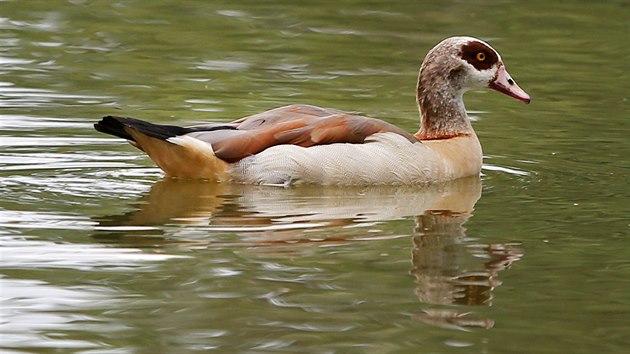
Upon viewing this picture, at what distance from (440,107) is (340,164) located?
1458 mm

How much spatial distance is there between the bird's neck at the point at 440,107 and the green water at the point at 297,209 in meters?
0.43

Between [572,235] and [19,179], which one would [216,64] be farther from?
[572,235]

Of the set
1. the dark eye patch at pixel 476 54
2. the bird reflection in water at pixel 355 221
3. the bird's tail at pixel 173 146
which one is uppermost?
the dark eye patch at pixel 476 54

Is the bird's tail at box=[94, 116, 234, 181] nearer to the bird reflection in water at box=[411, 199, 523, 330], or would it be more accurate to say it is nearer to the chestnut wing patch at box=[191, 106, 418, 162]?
the chestnut wing patch at box=[191, 106, 418, 162]

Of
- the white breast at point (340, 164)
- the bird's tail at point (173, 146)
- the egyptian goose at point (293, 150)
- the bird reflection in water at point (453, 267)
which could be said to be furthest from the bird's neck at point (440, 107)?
the bird reflection in water at point (453, 267)

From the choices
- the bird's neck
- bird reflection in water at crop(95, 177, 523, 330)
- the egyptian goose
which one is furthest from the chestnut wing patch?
the bird's neck

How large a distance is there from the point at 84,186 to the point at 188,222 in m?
1.38

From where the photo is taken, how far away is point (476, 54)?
12023mm

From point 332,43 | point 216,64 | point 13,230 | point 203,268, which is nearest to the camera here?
point 203,268

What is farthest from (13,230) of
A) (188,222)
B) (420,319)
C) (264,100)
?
(264,100)

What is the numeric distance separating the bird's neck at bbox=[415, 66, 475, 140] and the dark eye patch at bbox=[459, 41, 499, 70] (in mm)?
159

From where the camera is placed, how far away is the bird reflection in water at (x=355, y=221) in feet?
26.4

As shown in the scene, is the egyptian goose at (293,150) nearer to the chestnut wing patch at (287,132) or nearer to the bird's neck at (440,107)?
the chestnut wing patch at (287,132)

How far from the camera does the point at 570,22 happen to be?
62.8 feet
